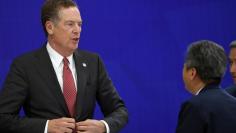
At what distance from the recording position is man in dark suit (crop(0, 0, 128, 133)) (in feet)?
7.23

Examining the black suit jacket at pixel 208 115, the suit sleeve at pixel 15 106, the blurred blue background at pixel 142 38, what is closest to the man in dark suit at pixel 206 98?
the black suit jacket at pixel 208 115

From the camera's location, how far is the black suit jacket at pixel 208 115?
1923mm

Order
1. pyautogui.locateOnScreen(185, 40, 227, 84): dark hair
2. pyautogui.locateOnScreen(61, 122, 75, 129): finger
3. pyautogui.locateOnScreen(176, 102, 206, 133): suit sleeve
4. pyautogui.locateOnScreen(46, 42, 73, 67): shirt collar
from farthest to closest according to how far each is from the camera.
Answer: pyautogui.locateOnScreen(46, 42, 73, 67): shirt collar → pyautogui.locateOnScreen(61, 122, 75, 129): finger → pyautogui.locateOnScreen(185, 40, 227, 84): dark hair → pyautogui.locateOnScreen(176, 102, 206, 133): suit sleeve

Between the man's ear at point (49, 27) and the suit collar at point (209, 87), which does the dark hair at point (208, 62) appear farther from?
the man's ear at point (49, 27)

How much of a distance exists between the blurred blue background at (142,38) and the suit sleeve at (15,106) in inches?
31.6

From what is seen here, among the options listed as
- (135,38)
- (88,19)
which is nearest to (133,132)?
(135,38)

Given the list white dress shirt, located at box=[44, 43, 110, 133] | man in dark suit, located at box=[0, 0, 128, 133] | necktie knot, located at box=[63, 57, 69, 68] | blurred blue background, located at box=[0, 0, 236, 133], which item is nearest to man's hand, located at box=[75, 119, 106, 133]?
man in dark suit, located at box=[0, 0, 128, 133]

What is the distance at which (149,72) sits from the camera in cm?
344

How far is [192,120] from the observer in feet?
6.31

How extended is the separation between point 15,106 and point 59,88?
0.23 metres

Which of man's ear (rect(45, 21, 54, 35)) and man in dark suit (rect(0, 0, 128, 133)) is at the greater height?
man's ear (rect(45, 21, 54, 35))

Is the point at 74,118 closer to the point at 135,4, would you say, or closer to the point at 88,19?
the point at 88,19

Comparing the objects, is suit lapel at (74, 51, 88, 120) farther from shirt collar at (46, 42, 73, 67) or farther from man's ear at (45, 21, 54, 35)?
man's ear at (45, 21, 54, 35)

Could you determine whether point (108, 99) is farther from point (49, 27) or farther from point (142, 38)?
point (142, 38)
